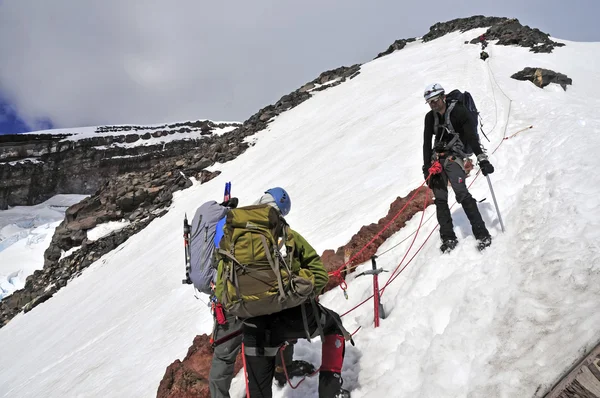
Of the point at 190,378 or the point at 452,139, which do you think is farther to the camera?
the point at 452,139

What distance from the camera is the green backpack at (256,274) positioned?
103 inches

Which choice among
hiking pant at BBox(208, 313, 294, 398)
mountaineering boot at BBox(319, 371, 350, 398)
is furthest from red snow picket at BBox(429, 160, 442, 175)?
hiking pant at BBox(208, 313, 294, 398)

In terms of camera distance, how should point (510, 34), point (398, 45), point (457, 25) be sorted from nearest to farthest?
1. point (510, 34)
2. point (457, 25)
3. point (398, 45)

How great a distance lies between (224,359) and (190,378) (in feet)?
5.07

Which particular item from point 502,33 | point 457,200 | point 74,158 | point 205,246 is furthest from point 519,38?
point 74,158

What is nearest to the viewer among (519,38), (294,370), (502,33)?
(294,370)

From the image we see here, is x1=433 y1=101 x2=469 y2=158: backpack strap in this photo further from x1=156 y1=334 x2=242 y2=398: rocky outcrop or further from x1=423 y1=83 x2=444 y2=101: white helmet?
x1=156 y1=334 x2=242 y2=398: rocky outcrop

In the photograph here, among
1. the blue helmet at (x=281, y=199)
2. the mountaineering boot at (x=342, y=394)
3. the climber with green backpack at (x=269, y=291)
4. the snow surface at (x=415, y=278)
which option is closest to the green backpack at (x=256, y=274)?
the climber with green backpack at (x=269, y=291)

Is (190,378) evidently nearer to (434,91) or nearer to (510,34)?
(434,91)

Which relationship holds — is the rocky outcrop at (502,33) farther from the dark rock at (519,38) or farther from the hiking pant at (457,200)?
the hiking pant at (457,200)

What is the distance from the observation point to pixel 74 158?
9000cm

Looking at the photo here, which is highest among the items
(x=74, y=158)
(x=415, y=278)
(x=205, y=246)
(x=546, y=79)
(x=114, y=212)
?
(x=74, y=158)

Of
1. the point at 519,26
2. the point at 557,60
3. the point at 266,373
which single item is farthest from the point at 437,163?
the point at 519,26

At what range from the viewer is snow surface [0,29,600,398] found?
2869mm
